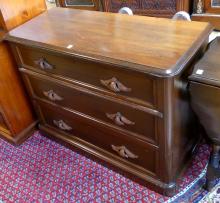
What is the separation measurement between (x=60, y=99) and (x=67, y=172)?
0.43 meters

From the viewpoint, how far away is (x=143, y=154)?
4.35ft

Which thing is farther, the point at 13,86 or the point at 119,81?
the point at 13,86

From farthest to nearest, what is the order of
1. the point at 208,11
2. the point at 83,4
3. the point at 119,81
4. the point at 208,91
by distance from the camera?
1. the point at 83,4
2. the point at 208,11
3. the point at 119,81
4. the point at 208,91

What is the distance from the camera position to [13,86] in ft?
5.44

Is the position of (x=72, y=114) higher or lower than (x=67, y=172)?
higher

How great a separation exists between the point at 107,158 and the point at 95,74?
1.77ft

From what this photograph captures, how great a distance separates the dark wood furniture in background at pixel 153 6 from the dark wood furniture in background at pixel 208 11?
10 centimetres

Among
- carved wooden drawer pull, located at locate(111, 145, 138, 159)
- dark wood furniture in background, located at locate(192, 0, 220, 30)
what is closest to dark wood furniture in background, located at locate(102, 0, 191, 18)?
dark wood furniture in background, located at locate(192, 0, 220, 30)

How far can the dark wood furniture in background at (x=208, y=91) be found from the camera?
40.2 inches

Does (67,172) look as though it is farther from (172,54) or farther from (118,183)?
(172,54)

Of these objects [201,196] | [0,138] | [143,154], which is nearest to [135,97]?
[143,154]

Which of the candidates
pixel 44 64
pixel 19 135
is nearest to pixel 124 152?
pixel 44 64

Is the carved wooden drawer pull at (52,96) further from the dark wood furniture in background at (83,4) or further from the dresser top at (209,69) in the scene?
the dark wood furniture in background at (83,4)

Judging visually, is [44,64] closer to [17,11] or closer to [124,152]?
[17,11]
